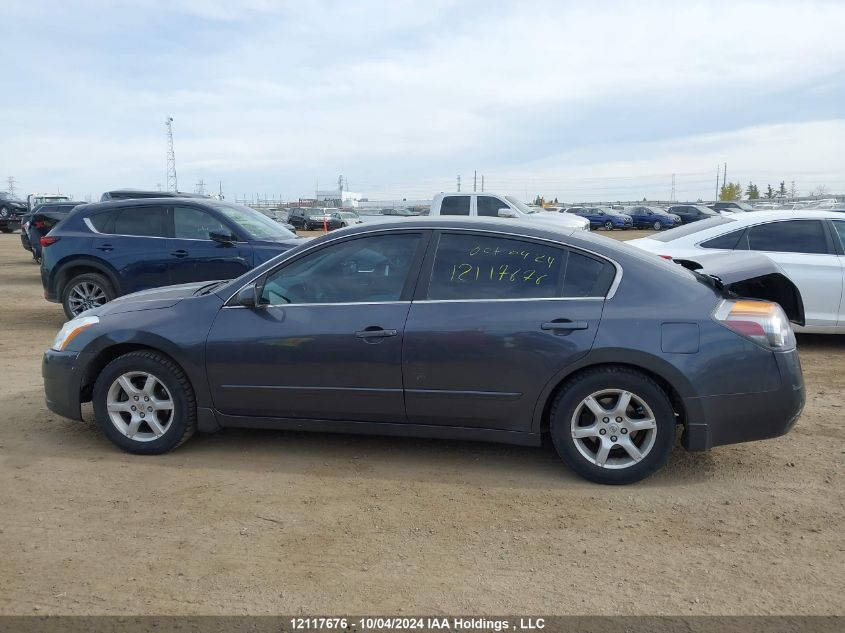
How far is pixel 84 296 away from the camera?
944cm

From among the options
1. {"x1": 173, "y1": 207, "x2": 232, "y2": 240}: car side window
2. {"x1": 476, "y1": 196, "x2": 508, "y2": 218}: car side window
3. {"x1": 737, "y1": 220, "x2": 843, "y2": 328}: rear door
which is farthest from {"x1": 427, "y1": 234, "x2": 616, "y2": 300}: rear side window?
{"x1": 476, "y1": 196, "x2": 508, "y2": 218}: car side window

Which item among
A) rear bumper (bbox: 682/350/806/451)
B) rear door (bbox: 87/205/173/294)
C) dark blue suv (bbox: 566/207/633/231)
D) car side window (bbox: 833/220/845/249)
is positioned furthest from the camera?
dark blue suv (bbox: 566/207/633/231)

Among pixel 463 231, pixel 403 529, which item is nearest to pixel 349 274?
pixel 463 231

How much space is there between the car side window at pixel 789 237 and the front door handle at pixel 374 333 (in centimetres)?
556

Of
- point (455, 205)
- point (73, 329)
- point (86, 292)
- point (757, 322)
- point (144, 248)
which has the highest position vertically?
point (455, 205)

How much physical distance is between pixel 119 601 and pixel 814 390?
5.75 meters

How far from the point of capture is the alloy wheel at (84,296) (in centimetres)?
941

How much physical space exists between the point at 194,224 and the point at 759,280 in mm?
6740

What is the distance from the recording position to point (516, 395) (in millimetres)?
4363

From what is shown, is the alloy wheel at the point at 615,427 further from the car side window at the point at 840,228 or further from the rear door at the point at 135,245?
the rear door at the point at 135,245

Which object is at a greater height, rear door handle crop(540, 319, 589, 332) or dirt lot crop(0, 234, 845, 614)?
rear door handle crop(540, 319, 589, 332)

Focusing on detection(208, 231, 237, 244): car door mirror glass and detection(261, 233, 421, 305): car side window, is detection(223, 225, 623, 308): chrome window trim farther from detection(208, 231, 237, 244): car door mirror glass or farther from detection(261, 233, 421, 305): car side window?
detection(208, 231, 237, 244): car door mirror glass

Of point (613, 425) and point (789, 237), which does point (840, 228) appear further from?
point (613, 425)

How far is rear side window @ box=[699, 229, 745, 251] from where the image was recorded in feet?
27.8
